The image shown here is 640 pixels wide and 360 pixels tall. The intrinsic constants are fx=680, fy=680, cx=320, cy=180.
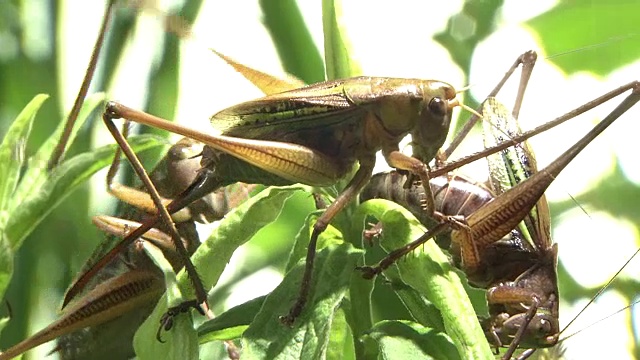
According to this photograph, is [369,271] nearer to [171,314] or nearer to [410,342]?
[410,342]

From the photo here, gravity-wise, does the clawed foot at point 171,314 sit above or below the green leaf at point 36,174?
below

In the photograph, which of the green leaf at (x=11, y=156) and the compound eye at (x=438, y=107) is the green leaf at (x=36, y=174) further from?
the compound eye at (x=438, y=107)

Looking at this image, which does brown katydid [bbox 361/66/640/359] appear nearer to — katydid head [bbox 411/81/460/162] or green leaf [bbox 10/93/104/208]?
katydid head [bbox 411/81/460/162]

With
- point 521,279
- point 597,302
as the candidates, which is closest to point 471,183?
point 521,279

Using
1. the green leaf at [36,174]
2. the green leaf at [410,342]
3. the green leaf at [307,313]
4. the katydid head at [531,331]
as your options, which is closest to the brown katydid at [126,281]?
the green leaf at [36,174]

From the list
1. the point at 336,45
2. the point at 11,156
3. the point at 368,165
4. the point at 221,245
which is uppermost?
the point at 336,45

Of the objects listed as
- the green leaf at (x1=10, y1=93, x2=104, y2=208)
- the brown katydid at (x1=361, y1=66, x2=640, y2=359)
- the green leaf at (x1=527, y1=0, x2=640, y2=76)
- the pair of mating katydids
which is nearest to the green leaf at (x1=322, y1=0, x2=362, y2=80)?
the pair of mating katydids

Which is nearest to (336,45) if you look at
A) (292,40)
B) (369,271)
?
(369,271)

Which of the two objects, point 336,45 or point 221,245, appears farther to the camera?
point 336,45
